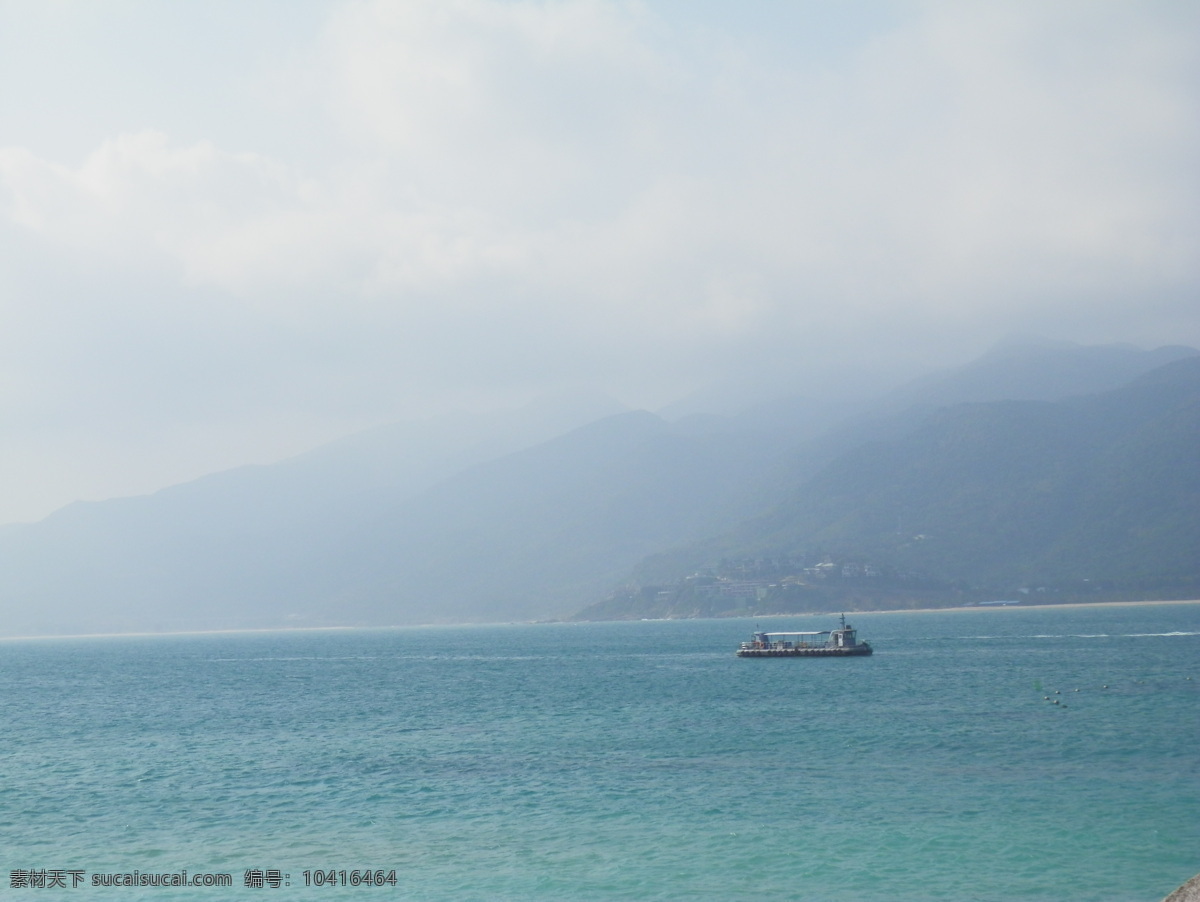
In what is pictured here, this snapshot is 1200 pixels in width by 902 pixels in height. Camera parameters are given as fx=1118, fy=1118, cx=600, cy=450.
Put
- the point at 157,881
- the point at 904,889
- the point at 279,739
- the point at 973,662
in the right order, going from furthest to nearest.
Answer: the point at 973,662 < the point at 279,739 < the point at 157,881 < the point at 904,889

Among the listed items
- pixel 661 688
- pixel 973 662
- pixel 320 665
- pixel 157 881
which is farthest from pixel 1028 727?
pixel 320 665

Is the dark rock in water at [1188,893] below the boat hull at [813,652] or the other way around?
the other way around

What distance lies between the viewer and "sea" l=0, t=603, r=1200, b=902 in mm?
36875

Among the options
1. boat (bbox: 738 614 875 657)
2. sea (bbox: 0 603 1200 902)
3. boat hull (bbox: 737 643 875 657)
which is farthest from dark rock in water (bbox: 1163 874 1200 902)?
boat hull (bbox: 737 643 875 657)

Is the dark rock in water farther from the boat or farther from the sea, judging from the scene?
the boat

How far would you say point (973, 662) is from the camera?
133 metres

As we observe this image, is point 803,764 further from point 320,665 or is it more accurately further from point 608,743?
point 320,665

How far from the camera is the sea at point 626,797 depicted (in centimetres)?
3688

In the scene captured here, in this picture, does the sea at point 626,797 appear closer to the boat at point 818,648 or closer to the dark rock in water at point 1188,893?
the dark rock in water at point 1188,893

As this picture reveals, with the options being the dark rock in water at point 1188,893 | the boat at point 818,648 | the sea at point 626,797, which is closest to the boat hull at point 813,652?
the boat at point 818,648

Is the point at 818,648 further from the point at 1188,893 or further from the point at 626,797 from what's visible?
the point at 1188,893

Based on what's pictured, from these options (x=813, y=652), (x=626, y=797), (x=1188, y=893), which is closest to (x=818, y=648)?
(x=813, y=652)

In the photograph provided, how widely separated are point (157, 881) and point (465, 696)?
6872 cm

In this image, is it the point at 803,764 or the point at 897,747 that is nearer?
the point at 803,764
